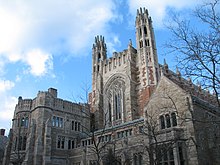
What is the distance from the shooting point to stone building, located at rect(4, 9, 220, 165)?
899 inches

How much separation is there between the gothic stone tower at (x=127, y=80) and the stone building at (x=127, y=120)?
0.49 feet

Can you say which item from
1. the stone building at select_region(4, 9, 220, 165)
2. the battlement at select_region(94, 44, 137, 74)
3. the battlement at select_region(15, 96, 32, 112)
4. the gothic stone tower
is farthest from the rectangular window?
the battlement at select_region(94, 44, 137, 74)

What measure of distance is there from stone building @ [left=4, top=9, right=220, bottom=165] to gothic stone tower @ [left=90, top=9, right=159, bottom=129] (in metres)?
0.15

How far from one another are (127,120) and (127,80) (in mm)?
6587

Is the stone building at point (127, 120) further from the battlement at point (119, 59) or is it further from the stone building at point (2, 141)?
the stone building at point (2, 141)

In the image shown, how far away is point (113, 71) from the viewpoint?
1793 inches

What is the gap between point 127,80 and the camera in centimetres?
4191

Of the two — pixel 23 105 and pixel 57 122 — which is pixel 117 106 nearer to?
pixel 57 122

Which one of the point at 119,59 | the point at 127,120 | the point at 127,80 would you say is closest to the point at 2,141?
the point at 127,120

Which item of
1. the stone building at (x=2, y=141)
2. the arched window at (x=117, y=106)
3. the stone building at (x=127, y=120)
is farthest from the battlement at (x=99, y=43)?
the stone building at (x=2, y=141)

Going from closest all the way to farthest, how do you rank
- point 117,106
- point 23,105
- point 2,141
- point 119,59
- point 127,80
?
1. point 23,105
2. point 127,80
3. point 117,106
4. point 119,59
5. point 2,141

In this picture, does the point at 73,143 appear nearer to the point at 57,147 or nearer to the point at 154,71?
the point at 57,147

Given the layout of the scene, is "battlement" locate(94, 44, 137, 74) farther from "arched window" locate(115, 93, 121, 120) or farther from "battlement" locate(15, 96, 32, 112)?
"battlement" locate(15, 96, 32, 112)

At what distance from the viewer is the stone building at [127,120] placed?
2284cm
